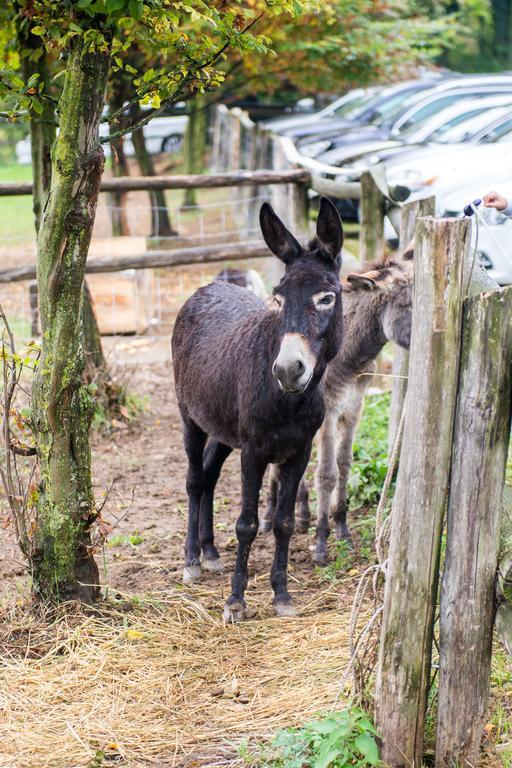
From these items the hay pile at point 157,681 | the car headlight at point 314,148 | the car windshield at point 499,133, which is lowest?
the hay pile at point 157,681

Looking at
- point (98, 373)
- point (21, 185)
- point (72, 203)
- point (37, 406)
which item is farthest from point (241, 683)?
point (21, 185)

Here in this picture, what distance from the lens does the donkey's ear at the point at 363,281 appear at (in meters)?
5.66

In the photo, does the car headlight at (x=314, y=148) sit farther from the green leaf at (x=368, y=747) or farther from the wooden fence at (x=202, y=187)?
the green leaf at (x=368, y=747)

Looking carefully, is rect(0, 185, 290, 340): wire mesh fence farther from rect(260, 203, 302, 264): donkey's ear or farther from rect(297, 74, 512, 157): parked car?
rect(260, 203, 302, 264): donkey's ear

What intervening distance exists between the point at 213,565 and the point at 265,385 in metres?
1.53

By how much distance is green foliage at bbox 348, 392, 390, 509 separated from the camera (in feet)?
21.4

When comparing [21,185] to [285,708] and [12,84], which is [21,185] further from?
[285,708]

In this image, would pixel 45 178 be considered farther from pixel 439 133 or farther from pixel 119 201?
pixel 439 133

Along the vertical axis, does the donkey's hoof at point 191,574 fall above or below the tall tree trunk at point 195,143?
below

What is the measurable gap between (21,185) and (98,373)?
218cm

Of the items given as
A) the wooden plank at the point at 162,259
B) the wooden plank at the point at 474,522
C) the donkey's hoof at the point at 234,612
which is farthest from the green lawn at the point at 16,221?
the wooden plank at the point at 474,522

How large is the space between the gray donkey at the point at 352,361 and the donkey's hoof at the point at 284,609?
0.79 m

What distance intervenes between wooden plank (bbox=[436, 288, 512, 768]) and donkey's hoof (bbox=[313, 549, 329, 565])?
2530 mm

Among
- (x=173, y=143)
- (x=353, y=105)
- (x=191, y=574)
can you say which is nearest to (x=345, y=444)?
(x=191, y=574)
